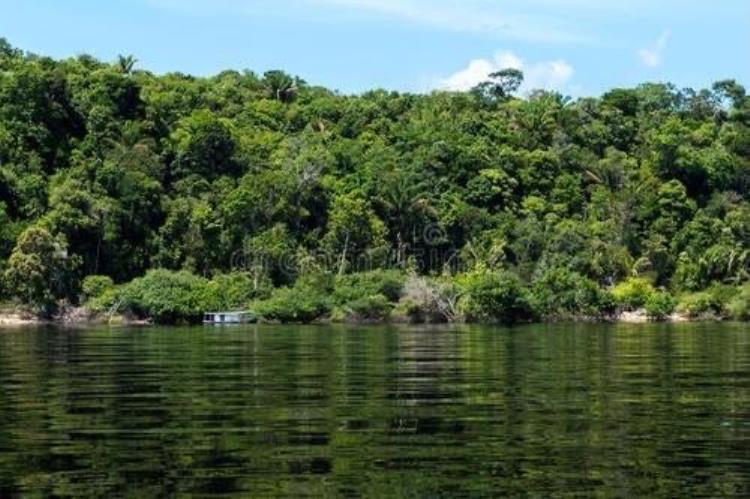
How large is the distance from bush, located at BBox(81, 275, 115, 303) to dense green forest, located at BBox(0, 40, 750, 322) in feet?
0.53

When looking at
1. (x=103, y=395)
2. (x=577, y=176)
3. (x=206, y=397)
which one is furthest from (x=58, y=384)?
(x=577, y=176)

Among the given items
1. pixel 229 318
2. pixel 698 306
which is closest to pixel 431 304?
pixel 229 318

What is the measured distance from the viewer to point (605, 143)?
119 metres

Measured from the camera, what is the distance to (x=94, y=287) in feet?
279

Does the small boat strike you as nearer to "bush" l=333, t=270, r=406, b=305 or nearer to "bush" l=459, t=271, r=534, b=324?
"bush" l=333, t=270, r=406, b=305

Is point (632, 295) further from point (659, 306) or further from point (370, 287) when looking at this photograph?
point (370, 287)

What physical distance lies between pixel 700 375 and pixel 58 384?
42.2 feet

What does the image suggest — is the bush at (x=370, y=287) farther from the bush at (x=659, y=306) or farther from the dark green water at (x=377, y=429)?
the dark green water at (x=377, y=429)

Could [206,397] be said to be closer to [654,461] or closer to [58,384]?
[58,384]

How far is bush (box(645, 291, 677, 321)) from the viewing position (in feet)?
287

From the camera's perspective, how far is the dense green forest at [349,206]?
275 ft

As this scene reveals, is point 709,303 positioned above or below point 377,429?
above

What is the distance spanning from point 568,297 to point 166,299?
2809 centimetres

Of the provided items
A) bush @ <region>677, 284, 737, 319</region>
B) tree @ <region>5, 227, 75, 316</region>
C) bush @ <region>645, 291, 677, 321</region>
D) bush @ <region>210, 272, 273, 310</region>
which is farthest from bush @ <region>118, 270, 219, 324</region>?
bush @ <region>677, 284, 737, 319</region>
